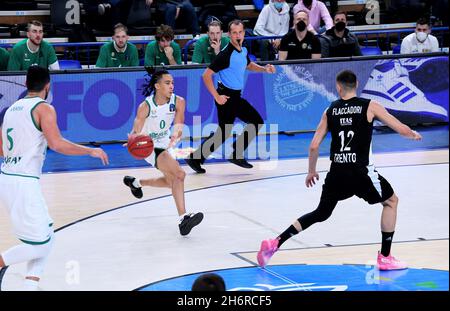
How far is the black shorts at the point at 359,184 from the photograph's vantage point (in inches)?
329

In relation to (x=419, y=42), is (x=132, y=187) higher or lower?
lower

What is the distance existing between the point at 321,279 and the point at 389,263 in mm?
694

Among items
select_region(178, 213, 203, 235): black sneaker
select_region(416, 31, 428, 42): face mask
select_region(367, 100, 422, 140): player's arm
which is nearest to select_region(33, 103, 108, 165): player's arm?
select_region(367, 100, 422, 140): player's arm

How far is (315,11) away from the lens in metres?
18.0

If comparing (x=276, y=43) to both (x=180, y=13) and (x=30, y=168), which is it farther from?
(x=30, y=168)

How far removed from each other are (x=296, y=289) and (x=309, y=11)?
35.7ft

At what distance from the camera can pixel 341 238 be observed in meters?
9.64

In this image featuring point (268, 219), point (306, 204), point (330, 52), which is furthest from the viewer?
point (330, 52)

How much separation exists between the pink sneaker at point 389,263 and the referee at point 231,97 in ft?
16.2

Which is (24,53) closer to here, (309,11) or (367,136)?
(309,11)

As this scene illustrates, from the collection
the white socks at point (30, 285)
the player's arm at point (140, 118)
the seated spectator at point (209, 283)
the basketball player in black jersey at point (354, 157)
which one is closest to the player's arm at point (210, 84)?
the player's arm at point (140, 118)

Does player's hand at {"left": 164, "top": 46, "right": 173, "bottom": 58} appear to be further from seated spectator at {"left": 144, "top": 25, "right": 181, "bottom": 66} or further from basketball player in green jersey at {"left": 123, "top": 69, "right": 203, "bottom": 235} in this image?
basketball player in green jersey at {"left": 123, "top": 69, "right": 203, "bottom": 235}

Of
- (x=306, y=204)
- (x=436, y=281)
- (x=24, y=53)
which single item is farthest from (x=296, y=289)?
(x=24, y=53)

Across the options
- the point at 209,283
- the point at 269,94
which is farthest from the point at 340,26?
the point at 209,283
